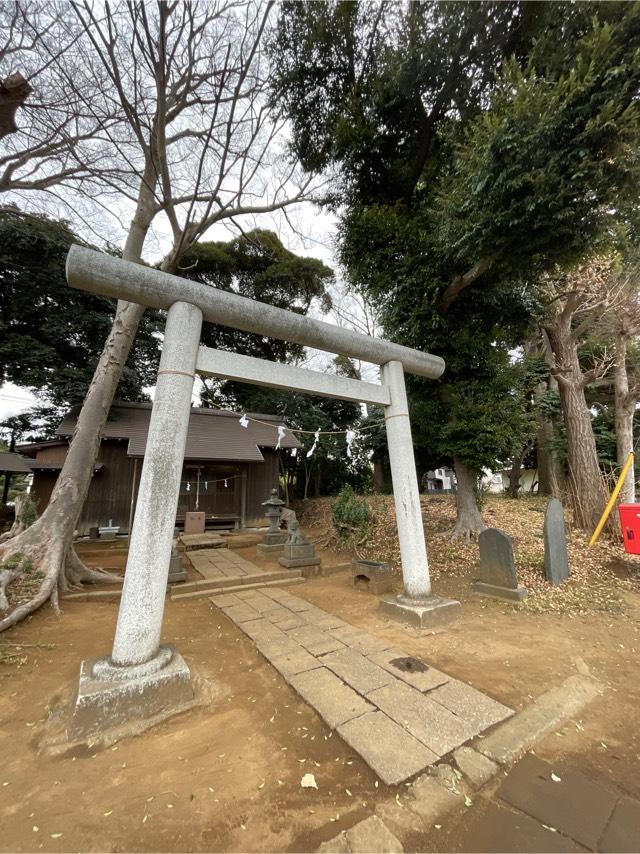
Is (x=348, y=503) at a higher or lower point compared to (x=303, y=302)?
lower

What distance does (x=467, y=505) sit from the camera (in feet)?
25.9

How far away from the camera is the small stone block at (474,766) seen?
203 centimetres

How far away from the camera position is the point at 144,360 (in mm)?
16406

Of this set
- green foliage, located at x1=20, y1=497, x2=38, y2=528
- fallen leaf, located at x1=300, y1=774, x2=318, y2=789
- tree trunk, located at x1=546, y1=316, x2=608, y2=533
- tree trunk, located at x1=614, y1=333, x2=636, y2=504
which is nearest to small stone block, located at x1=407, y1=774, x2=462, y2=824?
fallen leaf, located at x1=300, y1=774, x2=318, y2=789

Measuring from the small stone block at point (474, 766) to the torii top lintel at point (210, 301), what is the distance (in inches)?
147

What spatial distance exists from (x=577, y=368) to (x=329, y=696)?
9712 millimetres

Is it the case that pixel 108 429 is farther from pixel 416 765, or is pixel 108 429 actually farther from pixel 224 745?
pixel 416 765

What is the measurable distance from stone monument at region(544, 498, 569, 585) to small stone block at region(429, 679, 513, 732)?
374 centimetres

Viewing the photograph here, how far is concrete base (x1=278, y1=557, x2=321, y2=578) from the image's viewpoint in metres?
7.20

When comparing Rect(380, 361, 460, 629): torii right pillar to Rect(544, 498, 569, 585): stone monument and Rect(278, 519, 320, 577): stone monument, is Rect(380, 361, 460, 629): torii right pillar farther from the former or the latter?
Rect(278, 519, 320, 577): stone monument

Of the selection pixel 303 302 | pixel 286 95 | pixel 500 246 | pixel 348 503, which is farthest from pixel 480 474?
pixel 303 302

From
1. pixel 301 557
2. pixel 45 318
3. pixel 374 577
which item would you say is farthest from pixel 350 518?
pixel 45 318

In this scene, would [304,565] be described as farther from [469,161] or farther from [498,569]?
[469,161]

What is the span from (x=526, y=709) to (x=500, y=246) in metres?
6.20
